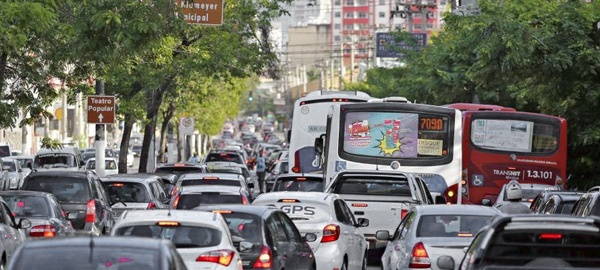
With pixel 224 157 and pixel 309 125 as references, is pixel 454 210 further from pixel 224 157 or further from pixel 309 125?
pixel 224 157

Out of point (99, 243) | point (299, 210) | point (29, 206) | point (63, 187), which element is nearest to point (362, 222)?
point (299, 210)

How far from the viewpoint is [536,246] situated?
1166cm

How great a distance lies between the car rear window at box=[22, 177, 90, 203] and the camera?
26.1m

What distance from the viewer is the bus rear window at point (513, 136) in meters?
34.2

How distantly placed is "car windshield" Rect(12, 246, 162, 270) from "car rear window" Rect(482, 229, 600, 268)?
9.50ft

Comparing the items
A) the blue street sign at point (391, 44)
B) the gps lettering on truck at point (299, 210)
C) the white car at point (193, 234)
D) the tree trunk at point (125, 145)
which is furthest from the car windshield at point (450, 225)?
the blue street sign at point (391, 44)

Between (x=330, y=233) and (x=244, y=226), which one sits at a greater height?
(x=244, y=226)

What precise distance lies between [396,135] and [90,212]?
841cm

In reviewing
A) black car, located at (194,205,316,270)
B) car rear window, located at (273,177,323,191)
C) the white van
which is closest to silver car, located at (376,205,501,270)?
Answer: black car, located at (194,205,316,270)

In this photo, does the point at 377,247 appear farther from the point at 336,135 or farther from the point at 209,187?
the point at 336,135

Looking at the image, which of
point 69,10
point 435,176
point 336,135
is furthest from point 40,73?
point 435,176

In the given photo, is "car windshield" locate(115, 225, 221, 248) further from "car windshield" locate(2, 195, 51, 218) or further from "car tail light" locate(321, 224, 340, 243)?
"car windshield" locate(2, 195, 51, 218)

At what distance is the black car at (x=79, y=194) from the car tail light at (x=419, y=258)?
33.3 ft

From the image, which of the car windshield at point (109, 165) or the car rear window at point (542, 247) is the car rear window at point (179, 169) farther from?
the car rear window at point (542, 247)
